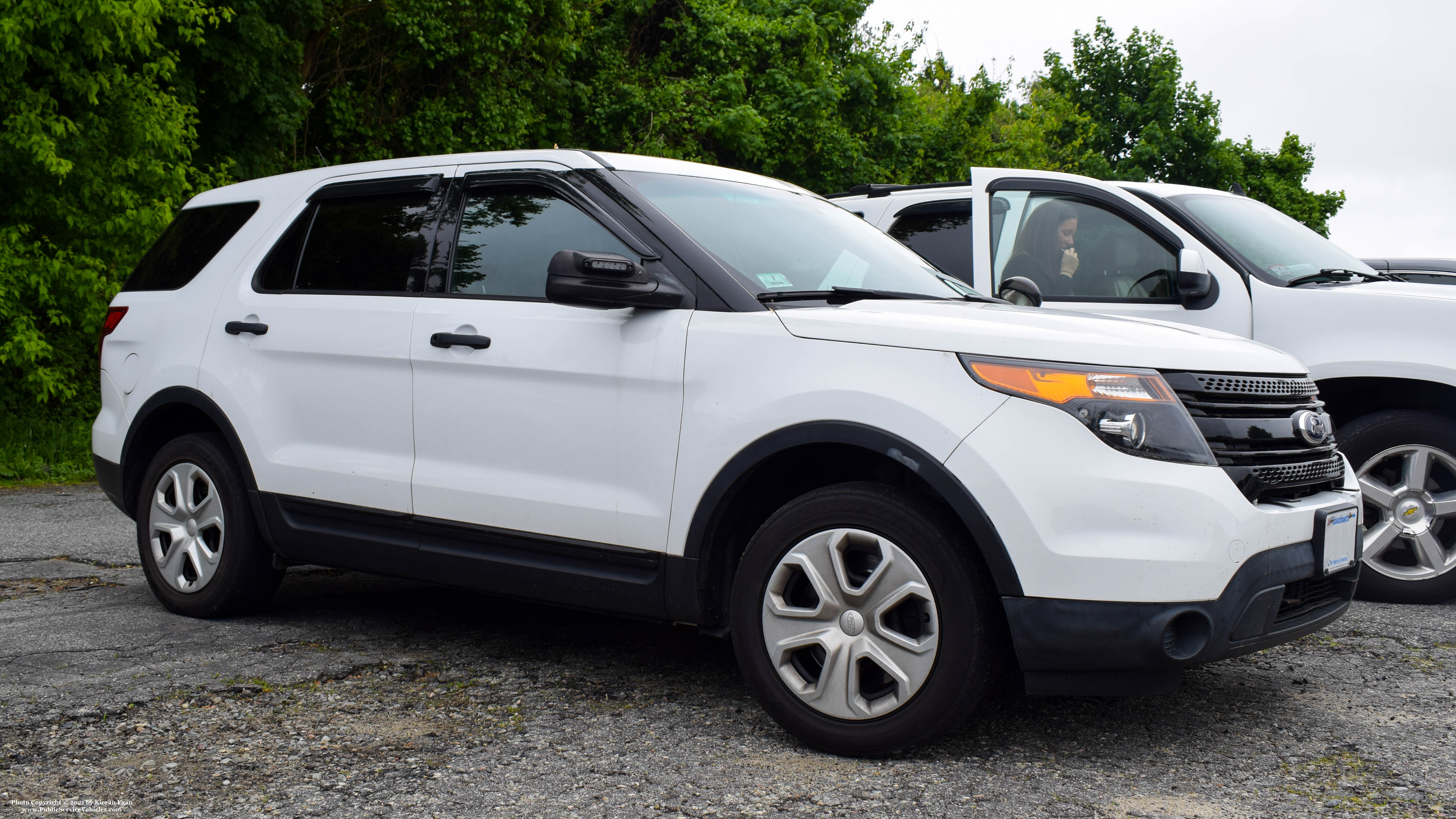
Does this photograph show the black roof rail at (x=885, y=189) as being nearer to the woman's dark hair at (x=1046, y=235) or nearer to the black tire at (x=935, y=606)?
the woman's dark hair at (x=1046, y=235)

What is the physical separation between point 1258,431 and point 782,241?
1.65 meters

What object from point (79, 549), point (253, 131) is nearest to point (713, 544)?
point (79, 549)

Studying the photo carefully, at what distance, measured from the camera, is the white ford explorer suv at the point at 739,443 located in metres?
3.12

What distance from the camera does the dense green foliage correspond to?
35.4ft

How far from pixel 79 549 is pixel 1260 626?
243 inches

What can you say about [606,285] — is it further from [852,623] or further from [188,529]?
[188,529]

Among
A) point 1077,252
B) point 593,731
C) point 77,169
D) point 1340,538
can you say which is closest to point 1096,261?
point 1077,252

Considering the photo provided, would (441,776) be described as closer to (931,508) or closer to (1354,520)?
(931,508)

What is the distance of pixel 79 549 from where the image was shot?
685 cm

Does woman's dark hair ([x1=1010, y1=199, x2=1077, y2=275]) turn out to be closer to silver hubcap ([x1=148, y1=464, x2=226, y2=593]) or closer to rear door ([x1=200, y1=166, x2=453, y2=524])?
rear door ([x1=200, y1=166, x2=453, y2=524])

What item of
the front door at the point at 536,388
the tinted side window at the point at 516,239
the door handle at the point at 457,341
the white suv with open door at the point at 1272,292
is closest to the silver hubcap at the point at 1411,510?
the white suv with open door at the point at 1272,292

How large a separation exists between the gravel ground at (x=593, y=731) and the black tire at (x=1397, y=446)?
0.25 meters

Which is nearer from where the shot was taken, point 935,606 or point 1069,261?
point 935,606

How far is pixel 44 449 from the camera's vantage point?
36.7ft
